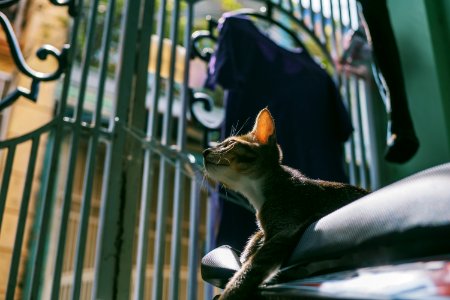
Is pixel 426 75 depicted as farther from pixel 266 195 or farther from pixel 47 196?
pixel 47 196

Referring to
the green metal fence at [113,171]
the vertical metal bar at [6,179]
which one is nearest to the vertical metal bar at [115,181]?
the green metal fence at [113,171]

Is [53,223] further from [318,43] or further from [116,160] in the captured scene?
[318,43]

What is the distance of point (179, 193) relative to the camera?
1.39 metres

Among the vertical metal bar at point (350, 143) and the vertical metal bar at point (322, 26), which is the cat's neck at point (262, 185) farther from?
the vertical metal bar at point (322, 26)

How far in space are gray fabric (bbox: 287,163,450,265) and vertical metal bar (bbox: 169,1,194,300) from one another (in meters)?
0.88

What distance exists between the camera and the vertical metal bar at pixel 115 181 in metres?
1.19

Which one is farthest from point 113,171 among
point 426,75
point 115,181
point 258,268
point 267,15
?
point 426,75

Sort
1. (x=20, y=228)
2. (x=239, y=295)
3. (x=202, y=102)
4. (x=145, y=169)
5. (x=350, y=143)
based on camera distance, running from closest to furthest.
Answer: (x=239, y=295), (x=20, y=228), (x=145, y=169), (x=202, y=102), (x=350, y=143)

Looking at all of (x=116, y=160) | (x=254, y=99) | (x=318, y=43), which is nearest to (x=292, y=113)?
(x=254, y=99)

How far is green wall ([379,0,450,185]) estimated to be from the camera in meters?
1.69

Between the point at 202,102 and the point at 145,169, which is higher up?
the point at 202,102

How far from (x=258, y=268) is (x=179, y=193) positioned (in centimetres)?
87

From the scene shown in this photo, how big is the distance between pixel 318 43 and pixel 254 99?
0.48m

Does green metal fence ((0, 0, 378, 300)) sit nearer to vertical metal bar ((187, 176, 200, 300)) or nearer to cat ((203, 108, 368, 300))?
vertical metal bar ((187, 176, 200, 300))
